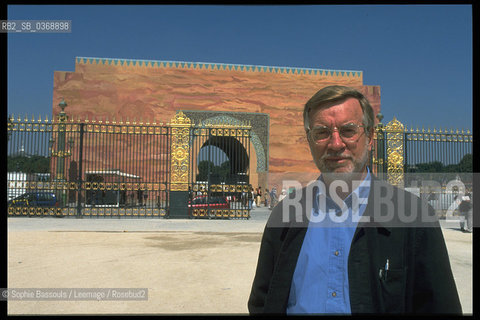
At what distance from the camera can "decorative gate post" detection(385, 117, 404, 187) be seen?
43.2ft

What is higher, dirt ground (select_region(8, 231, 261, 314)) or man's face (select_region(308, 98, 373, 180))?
man's face (select_region(308, 98, 373, 180))

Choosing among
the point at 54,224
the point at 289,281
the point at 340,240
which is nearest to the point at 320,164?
the point at 340,240

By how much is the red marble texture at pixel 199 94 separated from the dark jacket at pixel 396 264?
796 inches

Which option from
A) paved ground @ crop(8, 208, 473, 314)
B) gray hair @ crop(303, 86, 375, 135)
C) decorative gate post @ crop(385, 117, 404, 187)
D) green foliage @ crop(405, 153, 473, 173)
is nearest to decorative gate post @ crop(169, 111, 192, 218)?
paved ground @ crop(8, 208, 473, 314)

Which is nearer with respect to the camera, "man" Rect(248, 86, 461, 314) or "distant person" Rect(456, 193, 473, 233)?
"man" Rect(248, 86, 461, 314)

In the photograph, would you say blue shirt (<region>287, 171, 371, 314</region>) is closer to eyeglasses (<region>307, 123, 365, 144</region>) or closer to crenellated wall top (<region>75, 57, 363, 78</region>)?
eyeglasses (<region>307, 123, 365, 144</region>)

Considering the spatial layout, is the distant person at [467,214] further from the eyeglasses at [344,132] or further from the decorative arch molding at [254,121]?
the decorative arch molding at [254,121]

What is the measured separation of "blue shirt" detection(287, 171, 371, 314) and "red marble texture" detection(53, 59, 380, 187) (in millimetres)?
20173

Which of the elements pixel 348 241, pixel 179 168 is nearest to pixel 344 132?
pixel 348 241

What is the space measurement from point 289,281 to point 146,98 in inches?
847

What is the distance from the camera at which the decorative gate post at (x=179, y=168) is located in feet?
40.8

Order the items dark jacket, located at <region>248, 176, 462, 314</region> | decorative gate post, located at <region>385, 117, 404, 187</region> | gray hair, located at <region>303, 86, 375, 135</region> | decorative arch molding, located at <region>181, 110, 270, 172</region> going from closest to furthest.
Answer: dark jacket, located at <region>248, 176, 462, 314</region> → gray hair, located at <region>303, 86, 375, 135</region> → decorative gate post, located at <region>385, 117, 404, 187</region> → decorative arch molding, located at <region>181, 110, 270, 172</region>

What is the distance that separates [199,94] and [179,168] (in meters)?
10.6

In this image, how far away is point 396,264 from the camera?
1.32 meters
